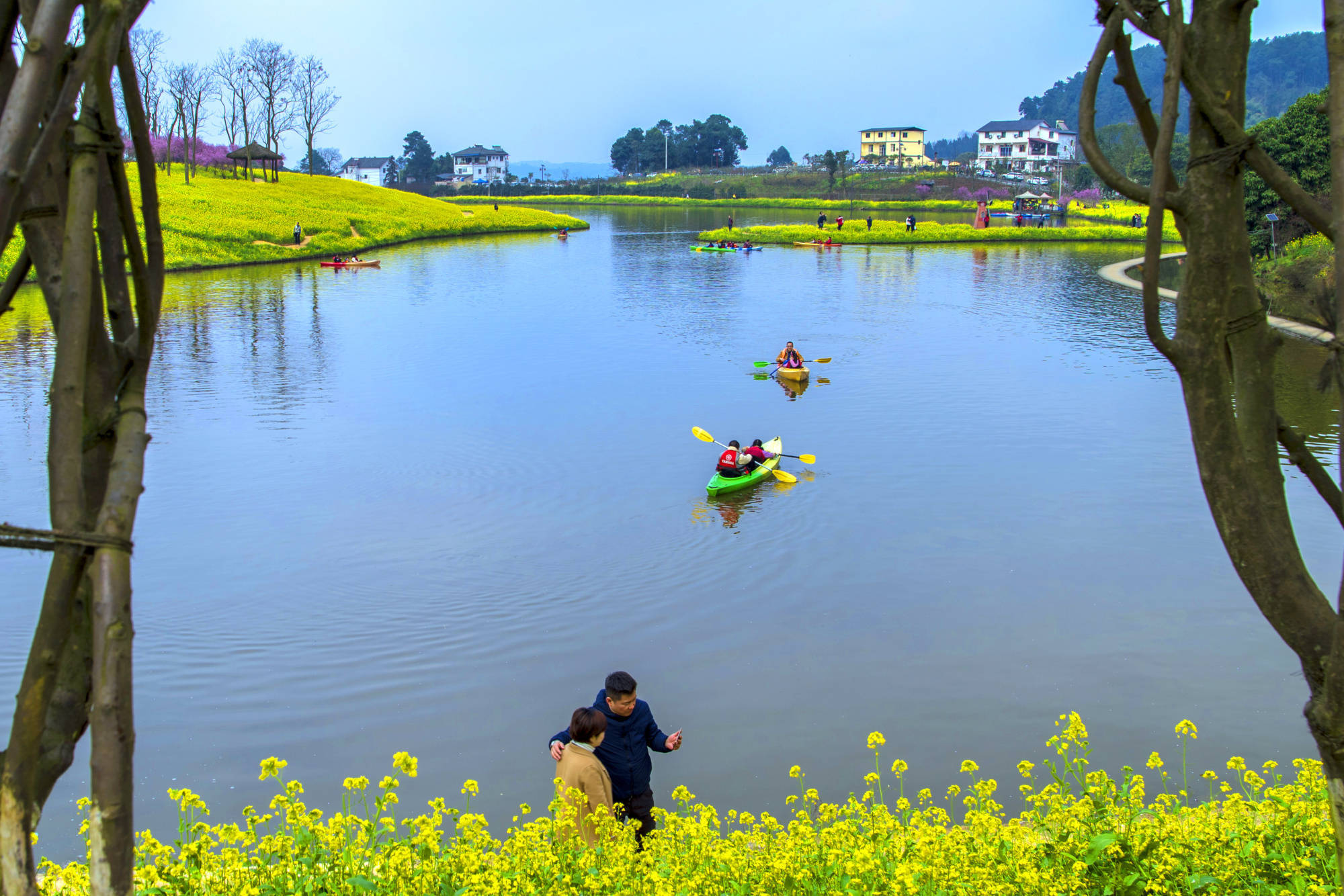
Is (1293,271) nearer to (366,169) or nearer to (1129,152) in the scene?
(1129,152)

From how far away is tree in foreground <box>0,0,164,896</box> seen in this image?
2465 millimetres

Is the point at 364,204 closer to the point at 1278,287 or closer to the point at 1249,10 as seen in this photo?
the point at 1278,287

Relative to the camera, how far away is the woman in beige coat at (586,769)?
5762 mm

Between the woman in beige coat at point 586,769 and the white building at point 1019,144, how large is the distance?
492 feet

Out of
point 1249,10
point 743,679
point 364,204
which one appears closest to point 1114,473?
point 743,679

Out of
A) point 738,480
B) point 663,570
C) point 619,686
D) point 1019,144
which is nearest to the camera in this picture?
point 619,686

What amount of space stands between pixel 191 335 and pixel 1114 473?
23610 mm

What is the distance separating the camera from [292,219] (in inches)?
2229

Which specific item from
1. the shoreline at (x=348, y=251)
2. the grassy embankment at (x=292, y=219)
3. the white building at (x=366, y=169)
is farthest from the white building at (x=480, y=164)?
the shoreline at (x=348, y=251)

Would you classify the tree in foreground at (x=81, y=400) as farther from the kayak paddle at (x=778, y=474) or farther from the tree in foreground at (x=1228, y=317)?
the kayak paddle at (x=778, y=474)

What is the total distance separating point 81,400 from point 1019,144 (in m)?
163

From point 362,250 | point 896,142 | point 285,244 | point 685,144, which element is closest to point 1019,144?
point 896,142

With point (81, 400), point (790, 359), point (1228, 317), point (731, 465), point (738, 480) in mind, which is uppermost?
point (1228, 317)

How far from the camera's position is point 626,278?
146 feet
